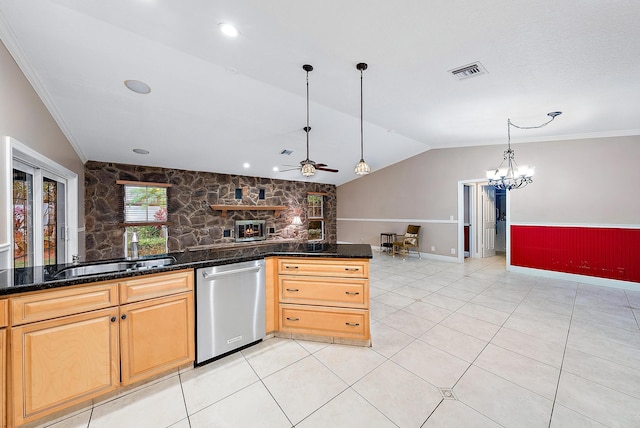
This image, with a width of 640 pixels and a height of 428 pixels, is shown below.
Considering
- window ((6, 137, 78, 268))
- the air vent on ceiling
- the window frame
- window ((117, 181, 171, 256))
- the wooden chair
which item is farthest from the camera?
the window frame

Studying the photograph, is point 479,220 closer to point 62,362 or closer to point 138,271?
point 138,271

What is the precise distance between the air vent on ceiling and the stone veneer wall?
5905 mm

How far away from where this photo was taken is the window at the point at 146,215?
18.3 feet

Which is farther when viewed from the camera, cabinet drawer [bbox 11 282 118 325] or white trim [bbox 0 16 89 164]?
white trim [bbox 0 16 89 164]

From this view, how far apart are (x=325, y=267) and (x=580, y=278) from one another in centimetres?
512

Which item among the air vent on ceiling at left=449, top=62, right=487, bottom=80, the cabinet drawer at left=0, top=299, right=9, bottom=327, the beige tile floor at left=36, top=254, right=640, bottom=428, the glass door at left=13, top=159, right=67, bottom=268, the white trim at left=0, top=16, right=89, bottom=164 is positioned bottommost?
the beige tile floor at left=36, top=254, right=640, bottom=428

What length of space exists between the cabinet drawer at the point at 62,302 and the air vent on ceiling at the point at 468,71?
142 inches

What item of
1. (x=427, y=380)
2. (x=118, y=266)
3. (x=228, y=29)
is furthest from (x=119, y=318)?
(x=228, y=29)

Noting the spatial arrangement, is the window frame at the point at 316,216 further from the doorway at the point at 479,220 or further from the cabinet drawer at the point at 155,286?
the cabinet drawer at the point at 155,286

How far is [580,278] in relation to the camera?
4.43 meters

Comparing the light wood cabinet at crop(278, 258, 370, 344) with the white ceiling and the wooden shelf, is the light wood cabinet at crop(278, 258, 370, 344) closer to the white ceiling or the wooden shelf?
the white ceiling

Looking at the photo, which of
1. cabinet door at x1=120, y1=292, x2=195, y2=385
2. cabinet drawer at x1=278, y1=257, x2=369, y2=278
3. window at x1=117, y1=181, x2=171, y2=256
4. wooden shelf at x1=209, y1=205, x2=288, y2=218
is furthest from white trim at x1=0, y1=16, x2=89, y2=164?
wooden shelf at x1=209, y1=205, x2=288, y2=218

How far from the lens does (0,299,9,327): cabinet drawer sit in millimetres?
1350

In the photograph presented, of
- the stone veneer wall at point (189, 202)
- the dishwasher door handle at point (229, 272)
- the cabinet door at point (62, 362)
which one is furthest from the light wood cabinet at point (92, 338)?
the stone veneer wall at point (189, 202)
